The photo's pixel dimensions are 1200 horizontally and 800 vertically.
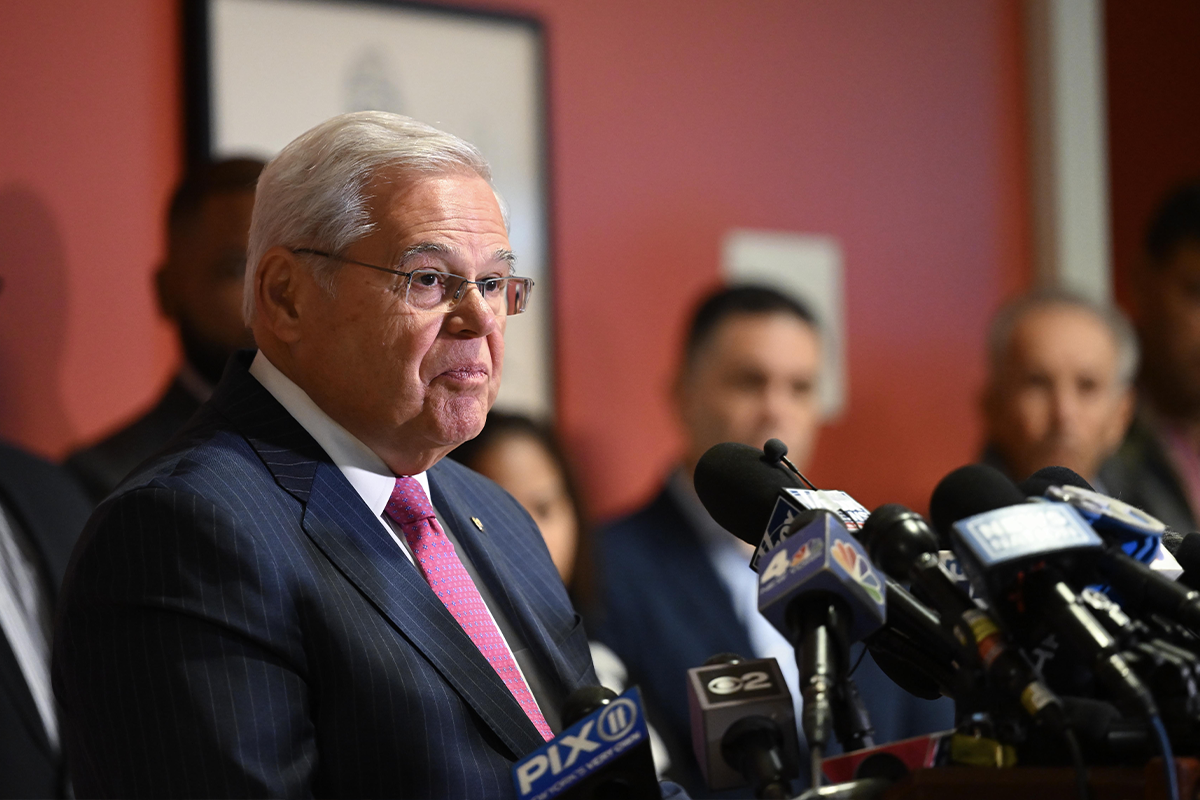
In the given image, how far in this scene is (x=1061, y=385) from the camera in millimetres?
4172

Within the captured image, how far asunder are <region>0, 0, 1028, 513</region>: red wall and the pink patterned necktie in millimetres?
1532

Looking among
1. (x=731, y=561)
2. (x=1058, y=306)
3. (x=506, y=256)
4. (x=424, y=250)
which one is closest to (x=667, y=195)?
(x=731, y=561)

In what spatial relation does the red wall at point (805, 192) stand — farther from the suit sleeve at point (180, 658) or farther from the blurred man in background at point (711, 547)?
the suit sleeve at point (180, 658)

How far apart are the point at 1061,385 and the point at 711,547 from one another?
133 centimetres

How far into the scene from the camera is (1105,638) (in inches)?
43.6

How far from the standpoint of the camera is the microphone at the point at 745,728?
1.26 meters

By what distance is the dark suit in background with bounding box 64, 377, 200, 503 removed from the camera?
288 cm

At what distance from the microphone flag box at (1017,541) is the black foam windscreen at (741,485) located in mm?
301

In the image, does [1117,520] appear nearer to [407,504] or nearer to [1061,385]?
[407,504]

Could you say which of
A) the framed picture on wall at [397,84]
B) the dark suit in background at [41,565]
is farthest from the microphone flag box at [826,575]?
the framed picture on wall at [397,84]

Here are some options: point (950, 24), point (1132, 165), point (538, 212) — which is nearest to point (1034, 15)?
point (950, 24)

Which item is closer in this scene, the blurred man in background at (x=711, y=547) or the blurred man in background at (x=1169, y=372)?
the blurred man in background at (x=711, y=547)

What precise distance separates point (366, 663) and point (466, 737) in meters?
0.15

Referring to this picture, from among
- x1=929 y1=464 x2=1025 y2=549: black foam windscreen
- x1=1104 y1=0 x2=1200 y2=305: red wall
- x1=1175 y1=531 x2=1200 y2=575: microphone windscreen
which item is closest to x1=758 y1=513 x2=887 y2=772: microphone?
x1=929 y1=464 x2=1025 y2=549: black foam windscreen
